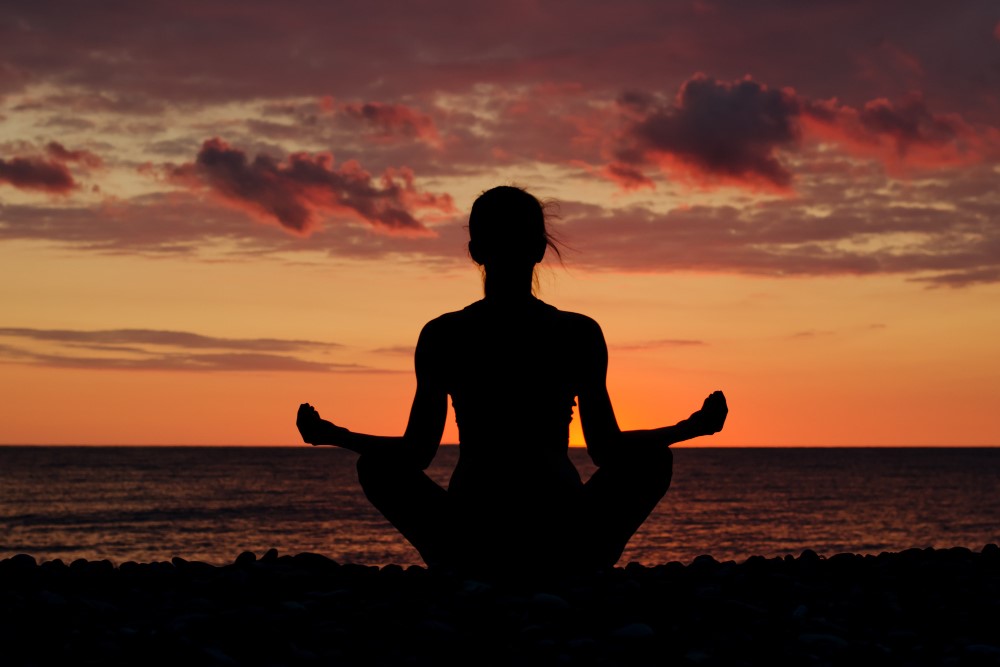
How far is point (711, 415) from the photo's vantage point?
18.8 ft

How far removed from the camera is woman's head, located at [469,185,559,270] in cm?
605

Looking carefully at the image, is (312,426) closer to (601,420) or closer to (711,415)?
(601,420)

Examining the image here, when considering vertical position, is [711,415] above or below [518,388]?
below

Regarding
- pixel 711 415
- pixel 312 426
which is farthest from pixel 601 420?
pixel 312 426

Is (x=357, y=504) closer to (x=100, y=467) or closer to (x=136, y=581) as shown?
(x=100, y=467)

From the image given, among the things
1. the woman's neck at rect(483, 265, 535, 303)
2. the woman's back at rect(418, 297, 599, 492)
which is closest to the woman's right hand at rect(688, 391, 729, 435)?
the woman's back at rect(418, 297, 599, 492)

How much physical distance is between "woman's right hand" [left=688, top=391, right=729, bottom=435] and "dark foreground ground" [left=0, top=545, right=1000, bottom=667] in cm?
99

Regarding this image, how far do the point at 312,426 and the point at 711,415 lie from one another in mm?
2240

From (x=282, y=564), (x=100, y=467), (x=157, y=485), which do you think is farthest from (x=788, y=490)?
(x=282, y=564)

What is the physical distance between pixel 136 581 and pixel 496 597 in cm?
272

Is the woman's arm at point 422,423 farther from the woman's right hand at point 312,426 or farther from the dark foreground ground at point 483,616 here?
the dark foreground ground at point 483,616

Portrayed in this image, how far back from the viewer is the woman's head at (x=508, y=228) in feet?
19.9

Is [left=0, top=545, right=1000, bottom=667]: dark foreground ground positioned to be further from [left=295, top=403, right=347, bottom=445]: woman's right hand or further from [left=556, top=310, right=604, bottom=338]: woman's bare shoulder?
[left=556, top=310, right=604, bottom=338]: woman's bare shoulder

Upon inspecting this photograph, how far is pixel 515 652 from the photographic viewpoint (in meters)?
4.83
